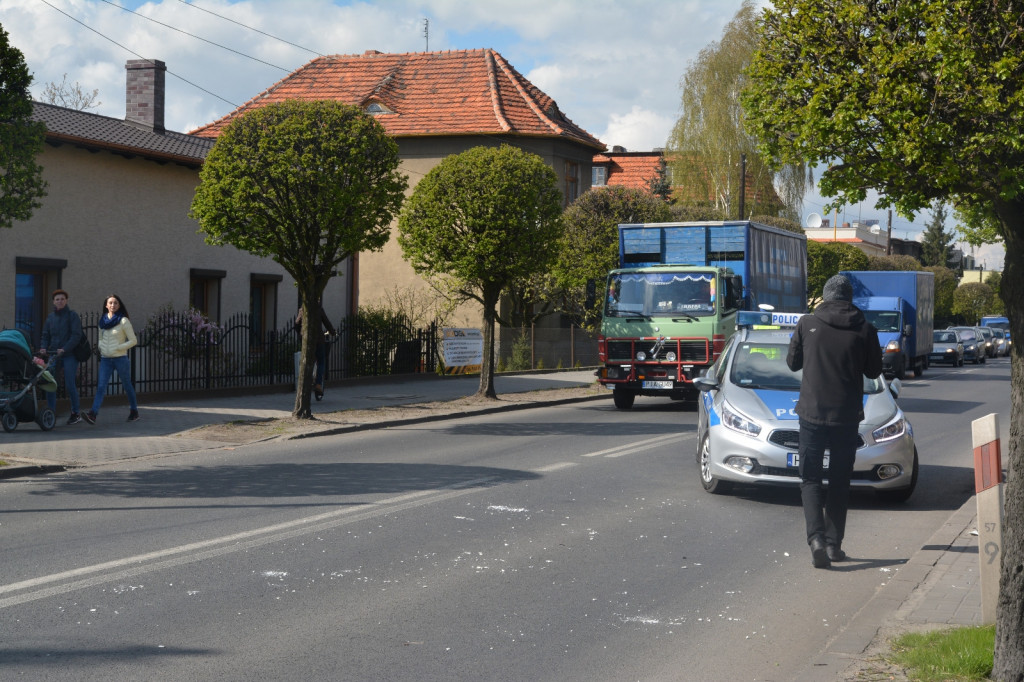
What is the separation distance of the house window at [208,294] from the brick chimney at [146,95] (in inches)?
164

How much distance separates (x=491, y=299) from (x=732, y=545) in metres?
13.6

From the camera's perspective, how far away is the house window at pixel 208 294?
24.3 metres

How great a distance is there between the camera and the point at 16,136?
10820 millimetres

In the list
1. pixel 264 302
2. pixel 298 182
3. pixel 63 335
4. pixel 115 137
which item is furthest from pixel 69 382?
pixel 264 302

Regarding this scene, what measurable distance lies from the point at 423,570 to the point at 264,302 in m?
20.2

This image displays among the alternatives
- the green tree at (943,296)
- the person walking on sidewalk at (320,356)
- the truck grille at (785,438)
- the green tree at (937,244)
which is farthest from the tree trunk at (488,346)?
the green tree at (937,244)

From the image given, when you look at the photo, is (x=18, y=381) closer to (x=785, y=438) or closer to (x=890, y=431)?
(x=785, y=438)

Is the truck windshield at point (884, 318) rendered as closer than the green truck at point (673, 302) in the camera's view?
No

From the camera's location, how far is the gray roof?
20.3 meters

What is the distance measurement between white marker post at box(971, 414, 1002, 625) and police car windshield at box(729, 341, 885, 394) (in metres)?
4.62

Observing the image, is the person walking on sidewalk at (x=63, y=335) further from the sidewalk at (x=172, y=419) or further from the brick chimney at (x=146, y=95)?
the brick chimney at (x=146, y=95)

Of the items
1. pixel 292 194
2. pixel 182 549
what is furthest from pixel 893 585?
pixel 292 194

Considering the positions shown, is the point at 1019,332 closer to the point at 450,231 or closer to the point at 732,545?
the point at 732,545

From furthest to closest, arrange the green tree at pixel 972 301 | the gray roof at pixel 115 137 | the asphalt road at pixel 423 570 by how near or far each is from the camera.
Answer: the green tree at pixel 972 301 < the gray roof at pixel 115 137 < the asphalt road at pixel 423 570
